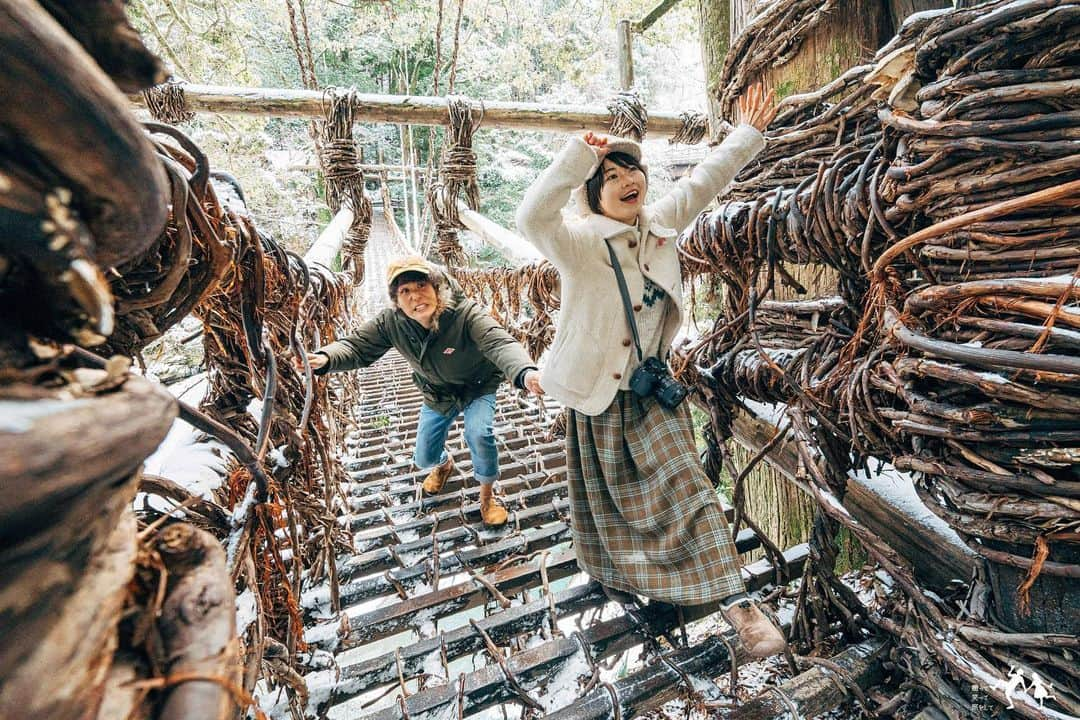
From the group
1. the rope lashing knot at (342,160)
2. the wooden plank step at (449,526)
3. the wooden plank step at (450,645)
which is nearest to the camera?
the wooden plank step at (450,645)

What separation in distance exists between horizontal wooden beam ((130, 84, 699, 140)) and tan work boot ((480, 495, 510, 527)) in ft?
7.73

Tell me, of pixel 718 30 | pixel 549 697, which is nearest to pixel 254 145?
pixel 718 30

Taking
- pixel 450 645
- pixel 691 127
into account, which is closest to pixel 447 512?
pixel 450 645

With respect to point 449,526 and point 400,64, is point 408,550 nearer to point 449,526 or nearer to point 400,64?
point 449,526

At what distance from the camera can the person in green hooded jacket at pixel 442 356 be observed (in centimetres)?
221

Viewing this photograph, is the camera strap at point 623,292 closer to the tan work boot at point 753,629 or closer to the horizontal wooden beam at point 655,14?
the tan work boot at point 753,629

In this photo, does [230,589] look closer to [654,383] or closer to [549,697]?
[549,697]

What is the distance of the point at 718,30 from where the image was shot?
239 cm

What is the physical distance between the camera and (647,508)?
59.5 inches

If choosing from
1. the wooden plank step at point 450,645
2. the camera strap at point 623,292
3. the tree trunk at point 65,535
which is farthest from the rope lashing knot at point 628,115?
the tree trunk at point 65,535

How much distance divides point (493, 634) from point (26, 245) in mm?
1495

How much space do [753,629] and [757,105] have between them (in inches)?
62.2

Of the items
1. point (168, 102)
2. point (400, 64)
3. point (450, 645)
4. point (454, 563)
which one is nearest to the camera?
point (450, 645)

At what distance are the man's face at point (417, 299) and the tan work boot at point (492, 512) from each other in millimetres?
899
